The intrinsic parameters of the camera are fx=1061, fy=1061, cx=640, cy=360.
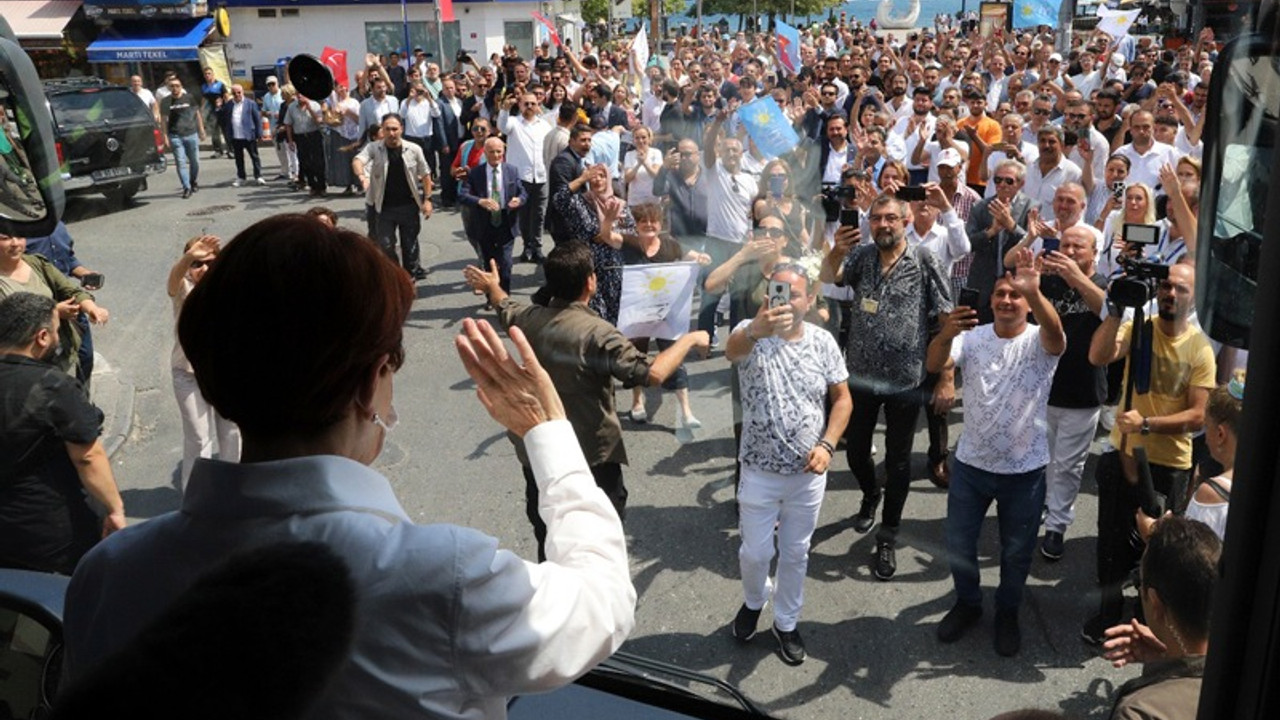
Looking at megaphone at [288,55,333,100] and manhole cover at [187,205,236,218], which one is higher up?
megaphone at [288,55,333,100]

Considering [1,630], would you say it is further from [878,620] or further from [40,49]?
[878,620]

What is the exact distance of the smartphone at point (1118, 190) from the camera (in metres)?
5.35

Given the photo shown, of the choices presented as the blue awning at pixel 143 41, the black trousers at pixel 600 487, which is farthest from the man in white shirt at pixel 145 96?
the black trousers at pixel 600 487

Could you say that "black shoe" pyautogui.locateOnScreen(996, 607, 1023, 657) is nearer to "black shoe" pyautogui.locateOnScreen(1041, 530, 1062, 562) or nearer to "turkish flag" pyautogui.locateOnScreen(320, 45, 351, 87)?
"black shoe" pyautogui.locateOnScreen(1041, 530, 1062, 562)

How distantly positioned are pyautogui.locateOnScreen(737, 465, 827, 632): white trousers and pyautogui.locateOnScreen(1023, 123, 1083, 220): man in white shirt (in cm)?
312

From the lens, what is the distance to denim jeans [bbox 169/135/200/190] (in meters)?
9.31

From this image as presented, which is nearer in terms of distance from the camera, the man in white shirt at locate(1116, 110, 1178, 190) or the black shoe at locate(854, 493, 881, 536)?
the black shoe at locate(854, 493, 881, 536)

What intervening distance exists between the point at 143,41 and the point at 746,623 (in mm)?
2749

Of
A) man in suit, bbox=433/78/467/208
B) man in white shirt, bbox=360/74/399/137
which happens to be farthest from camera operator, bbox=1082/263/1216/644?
man in suit, bbox=433/78/467/208

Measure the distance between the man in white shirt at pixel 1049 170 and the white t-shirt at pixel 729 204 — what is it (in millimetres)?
1700

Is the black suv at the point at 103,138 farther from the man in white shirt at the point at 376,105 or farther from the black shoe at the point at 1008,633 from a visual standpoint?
the black shoe at the point at 1008,633

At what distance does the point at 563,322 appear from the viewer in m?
→ 3.76

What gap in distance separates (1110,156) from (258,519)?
245 inches

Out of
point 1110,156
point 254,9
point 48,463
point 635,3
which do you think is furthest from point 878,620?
point 635,3
